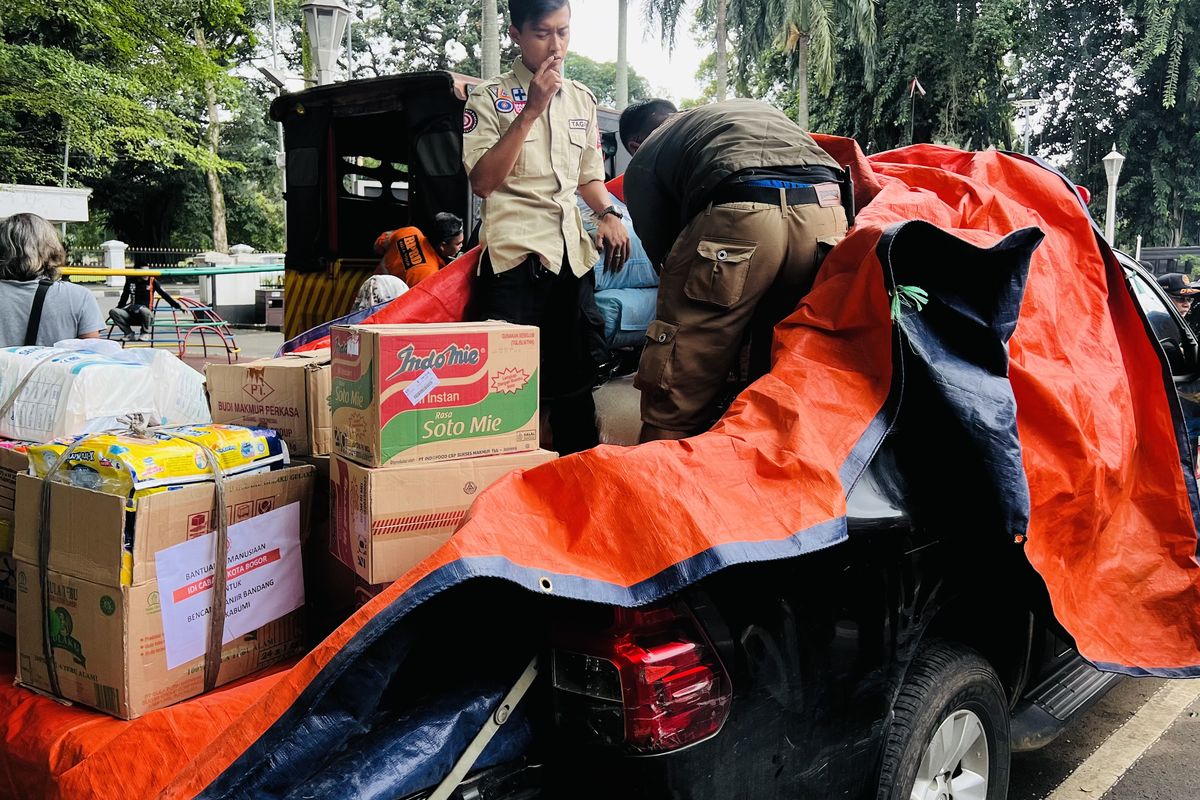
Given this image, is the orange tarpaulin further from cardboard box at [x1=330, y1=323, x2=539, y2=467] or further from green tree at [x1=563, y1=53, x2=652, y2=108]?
green tree at [x1=563, y1=53, x2=652, y2=108]

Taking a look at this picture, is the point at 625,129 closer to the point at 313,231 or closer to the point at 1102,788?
the point at 1102,788

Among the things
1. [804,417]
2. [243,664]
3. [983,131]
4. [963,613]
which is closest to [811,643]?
[804,417]

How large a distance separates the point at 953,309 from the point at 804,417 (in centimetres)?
48

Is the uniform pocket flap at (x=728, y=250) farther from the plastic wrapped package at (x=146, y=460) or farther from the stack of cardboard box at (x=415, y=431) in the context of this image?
the plastic wrapped package at (x=146, y=460)

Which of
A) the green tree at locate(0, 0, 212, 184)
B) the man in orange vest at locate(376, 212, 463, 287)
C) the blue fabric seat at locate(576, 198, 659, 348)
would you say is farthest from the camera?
the green tree at locate(0, 0, 212, 184)

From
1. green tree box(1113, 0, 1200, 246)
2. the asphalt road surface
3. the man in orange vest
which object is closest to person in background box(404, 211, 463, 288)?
the man in orange vest

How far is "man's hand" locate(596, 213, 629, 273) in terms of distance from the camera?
11.7ft

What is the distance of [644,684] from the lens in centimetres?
159

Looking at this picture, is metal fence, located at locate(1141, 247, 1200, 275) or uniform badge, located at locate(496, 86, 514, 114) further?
metal fence, located at locate(1141, 247, 1200, 275)

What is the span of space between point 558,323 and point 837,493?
193cm

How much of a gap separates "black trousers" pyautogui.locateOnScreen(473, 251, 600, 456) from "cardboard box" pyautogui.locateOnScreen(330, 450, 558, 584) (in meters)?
1.26

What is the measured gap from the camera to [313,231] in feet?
27.5

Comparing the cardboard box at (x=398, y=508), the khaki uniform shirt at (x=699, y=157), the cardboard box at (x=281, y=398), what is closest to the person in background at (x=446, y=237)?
the khaki uniform shirt at (x=699, y=157)

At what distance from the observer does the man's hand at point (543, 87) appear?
9.84 ft
